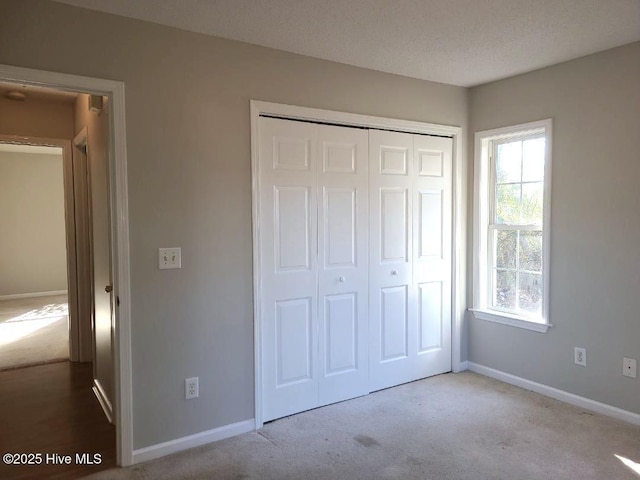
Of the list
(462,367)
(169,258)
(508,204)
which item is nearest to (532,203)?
(508,204)

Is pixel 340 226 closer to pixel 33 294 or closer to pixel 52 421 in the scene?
pixel 52 421

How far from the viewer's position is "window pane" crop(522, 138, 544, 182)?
3448 mm

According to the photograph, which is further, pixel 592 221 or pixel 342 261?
pixel 342 261

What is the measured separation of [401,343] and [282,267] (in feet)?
4.11

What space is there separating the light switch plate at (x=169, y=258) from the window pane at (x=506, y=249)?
2.56m

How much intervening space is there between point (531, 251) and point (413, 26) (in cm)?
196

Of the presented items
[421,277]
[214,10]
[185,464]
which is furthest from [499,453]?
[214,10]

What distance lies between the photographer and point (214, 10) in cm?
233

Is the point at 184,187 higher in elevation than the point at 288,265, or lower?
higher

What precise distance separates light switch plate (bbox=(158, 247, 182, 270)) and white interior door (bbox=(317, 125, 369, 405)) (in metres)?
0.98

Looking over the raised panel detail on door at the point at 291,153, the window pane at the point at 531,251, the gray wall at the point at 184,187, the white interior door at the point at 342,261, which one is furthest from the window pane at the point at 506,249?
the gray wall at the point at 184,187

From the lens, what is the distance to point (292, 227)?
305 cm

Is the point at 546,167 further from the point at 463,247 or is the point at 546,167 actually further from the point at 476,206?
the point at 463,247

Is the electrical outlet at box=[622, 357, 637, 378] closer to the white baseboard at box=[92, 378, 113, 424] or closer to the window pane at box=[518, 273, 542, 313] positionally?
the window pane at box=[518, 273, 542, 313]
